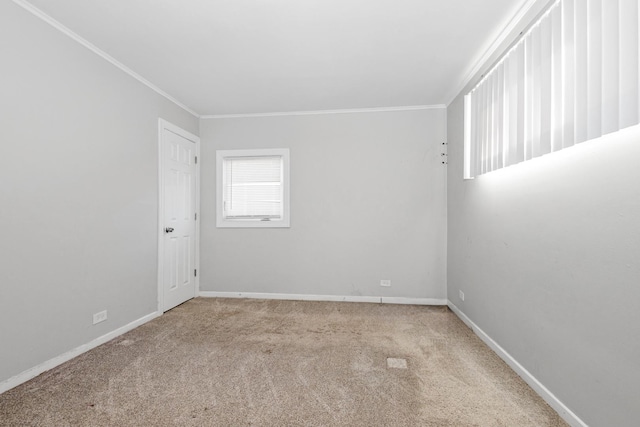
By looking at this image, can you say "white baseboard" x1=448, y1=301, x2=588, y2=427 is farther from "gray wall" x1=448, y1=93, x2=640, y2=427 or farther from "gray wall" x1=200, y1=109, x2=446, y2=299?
"gray wall" x1=200, y1=109, x2=446, y2=299

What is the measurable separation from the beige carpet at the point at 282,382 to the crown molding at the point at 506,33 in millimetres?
2593

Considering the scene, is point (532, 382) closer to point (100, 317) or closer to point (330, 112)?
point (100, 317)

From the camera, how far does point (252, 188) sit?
4.55 metres

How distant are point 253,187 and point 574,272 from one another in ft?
12.3

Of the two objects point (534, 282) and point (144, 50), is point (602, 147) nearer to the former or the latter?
point (534, 282)

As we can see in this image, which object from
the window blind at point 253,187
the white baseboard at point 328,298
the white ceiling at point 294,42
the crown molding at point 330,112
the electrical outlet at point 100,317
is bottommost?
the white baseboard at point 328,298

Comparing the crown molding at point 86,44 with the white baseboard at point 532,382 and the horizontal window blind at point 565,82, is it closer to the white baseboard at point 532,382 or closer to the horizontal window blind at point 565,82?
the horizontal window blind at point 565,82

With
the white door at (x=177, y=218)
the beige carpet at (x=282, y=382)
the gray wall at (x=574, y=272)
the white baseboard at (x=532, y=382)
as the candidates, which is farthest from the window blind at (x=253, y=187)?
the white baseboard at (x=532, y=382)

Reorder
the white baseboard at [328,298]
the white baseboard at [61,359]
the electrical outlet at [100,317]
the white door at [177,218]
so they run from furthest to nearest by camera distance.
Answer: the white baseboard at [328,298] < the white door at [177,218] < the electrical outlet at [100,317] < the white baseboard at [61,359]

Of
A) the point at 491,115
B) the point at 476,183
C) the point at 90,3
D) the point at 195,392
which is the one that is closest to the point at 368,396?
the point at 195,392

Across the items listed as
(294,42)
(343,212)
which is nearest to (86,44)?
(294,42)

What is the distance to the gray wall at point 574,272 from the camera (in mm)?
1431

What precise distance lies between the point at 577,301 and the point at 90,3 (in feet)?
12.2

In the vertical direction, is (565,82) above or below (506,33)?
below
